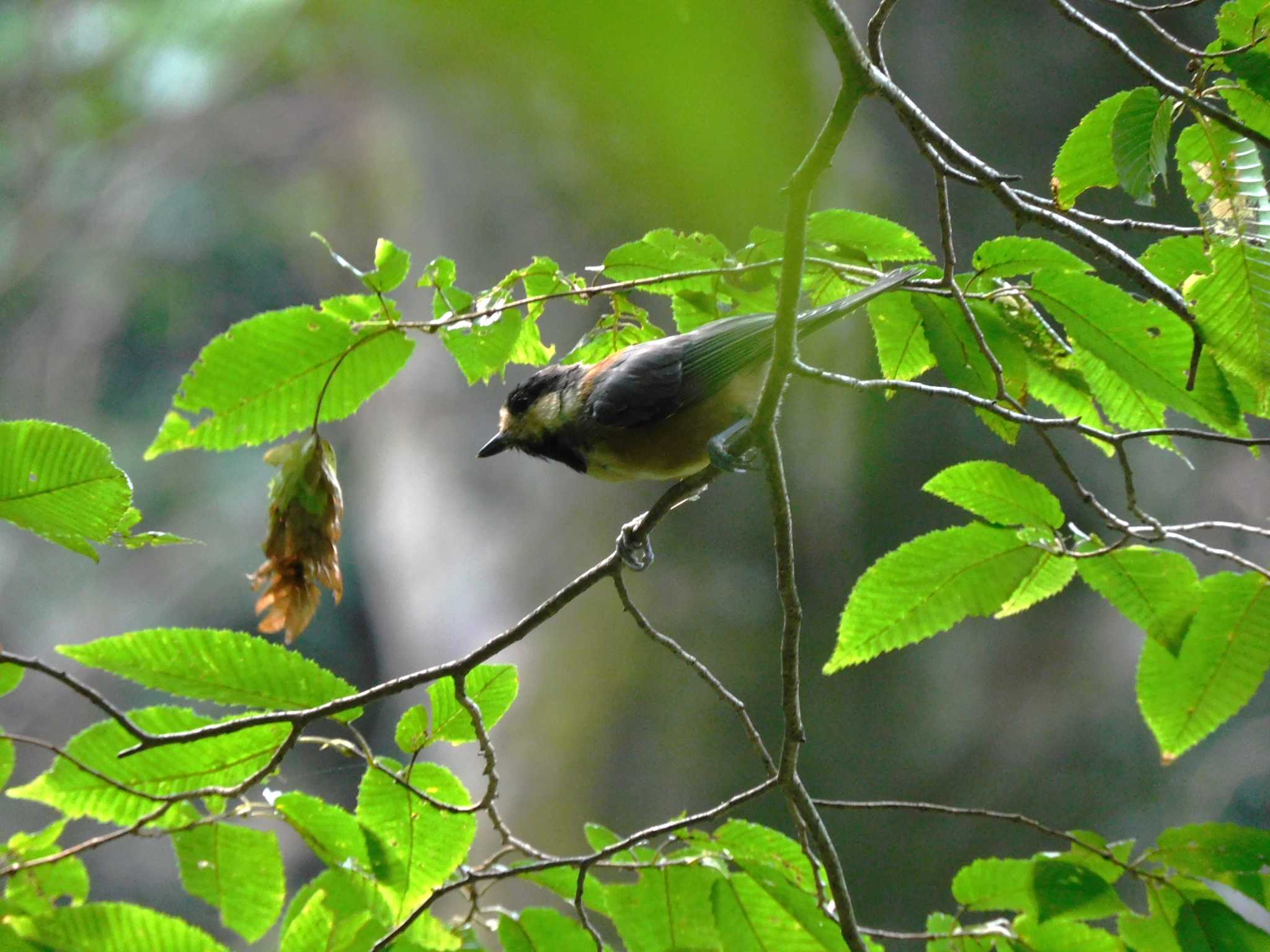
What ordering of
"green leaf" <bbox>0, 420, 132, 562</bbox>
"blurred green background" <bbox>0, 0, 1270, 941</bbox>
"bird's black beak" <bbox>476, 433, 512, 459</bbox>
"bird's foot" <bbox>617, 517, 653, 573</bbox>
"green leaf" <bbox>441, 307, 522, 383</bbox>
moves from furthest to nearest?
"blurred green background" <bbox>0, 0, 1270, 941</bbox>
"bird's black beak" <bbox>476, 433, 512, 459</bbox>
"bird's foot" <bbox>617, 517, 653, 573</bbox>
"green leaf" <bbox>441, 307, 522, 383</bbox>
"green leaf" <bbox>0, 420, 132, 562</bbox>

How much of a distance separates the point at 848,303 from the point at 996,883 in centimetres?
88

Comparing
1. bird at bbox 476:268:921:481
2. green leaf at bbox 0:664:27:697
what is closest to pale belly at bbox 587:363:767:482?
bird at bbox 476:268:921:481

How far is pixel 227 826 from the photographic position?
1509mm

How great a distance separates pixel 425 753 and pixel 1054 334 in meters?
3.48

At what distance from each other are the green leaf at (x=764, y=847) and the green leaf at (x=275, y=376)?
0.82m

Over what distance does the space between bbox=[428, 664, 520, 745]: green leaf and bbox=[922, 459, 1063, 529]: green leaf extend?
662mm

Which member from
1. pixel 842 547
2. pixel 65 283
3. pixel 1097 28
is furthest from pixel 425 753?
pixel 65 283

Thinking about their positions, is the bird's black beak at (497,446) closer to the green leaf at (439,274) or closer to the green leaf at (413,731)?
the green leaf at (439,274)

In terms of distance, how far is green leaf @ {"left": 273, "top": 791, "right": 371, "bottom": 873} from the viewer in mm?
1434


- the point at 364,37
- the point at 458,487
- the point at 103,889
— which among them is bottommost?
the point at 103,889

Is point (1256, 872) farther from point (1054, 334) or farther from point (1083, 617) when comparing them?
point (1083, 617)

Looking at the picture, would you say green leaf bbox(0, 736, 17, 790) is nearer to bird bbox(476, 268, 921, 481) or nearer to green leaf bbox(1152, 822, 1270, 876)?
bird bbox(476, 268, 921, 481)

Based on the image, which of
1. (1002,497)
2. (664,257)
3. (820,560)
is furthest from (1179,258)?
(820,560)

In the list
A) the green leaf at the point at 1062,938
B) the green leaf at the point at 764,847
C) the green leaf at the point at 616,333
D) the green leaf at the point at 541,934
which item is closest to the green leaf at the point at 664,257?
the green leaf at the point at 616,333
